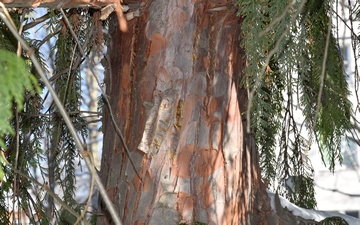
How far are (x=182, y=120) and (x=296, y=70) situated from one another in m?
0.36

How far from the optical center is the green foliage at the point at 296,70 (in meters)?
1.20

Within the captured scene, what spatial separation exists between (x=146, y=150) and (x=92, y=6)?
0.42 meters

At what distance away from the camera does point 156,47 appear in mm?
1436

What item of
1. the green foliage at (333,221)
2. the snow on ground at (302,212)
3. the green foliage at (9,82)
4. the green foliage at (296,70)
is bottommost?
the green foliage at (333,221)

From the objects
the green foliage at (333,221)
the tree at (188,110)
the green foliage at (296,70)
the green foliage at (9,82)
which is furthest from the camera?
the green foliage at (333,221)

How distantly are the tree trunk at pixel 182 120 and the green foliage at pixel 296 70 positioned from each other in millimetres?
85

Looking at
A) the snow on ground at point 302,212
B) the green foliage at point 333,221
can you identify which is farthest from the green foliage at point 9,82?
the green foliage at point 333,221

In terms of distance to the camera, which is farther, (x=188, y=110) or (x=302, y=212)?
(x=302, y=212)

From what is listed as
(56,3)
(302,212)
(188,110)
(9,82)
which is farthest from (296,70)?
(9,82)

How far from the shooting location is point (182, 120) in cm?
139

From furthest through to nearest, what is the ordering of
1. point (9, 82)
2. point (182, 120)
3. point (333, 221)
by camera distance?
point (333, 221), point (182, 120), point (9, 82)

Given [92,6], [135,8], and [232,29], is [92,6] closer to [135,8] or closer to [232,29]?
[135,8]

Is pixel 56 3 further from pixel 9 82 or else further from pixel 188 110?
pixel 9 82

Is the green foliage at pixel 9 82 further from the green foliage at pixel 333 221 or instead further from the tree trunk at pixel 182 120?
the green foliage at pixel 333 221
